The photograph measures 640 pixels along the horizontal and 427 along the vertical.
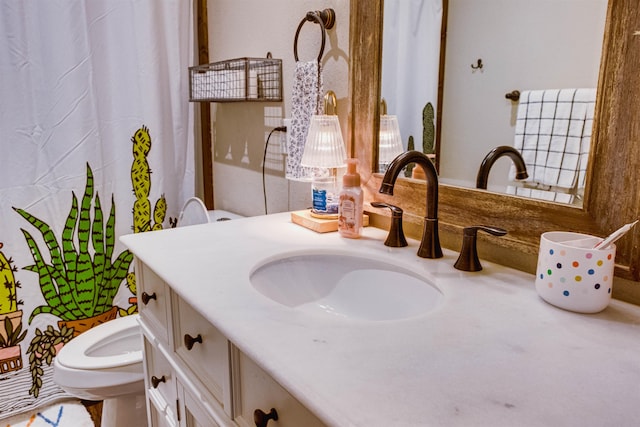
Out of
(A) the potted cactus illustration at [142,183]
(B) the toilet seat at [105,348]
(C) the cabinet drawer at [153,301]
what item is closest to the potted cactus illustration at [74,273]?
(A) the potted cactus illustration at [142,183]

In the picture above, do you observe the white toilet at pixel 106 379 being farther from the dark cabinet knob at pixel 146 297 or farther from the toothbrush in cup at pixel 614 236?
the toothbrush in cup at pixel 614 236

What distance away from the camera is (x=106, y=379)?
1.45 meters

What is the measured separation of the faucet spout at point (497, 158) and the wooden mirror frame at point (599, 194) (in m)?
0.03

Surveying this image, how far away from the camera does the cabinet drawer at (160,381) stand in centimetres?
108

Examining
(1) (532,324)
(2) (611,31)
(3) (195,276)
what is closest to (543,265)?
(1) (532,324)

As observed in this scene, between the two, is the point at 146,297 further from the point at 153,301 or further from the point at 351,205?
the point at 351,205

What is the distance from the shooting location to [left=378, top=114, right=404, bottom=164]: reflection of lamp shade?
122 cm

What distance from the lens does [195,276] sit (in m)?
0.92

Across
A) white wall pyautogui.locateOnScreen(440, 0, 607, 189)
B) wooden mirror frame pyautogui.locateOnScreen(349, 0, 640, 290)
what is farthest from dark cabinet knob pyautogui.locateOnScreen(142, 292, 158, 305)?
white wall pyautogui.locateOnScreen(440, 0, 607, 189)

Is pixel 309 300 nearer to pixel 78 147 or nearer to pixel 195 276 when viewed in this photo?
pixel 195 276

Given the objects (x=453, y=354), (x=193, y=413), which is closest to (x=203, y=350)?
(x=193, y=413)

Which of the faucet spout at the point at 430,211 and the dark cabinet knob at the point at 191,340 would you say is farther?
the faucet spout at the point at 430,211

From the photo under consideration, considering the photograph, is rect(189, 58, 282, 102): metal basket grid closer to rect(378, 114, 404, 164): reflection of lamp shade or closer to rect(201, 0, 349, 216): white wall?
rect(201, 0, 349, 216): white wall

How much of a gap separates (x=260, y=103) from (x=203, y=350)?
48.1 inches
